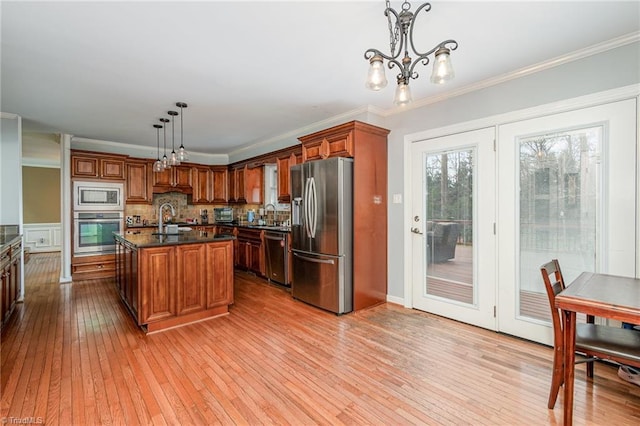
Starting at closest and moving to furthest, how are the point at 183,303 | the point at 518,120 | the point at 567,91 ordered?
the point at 567,91 → the point at 518,120 → the point at 183,303

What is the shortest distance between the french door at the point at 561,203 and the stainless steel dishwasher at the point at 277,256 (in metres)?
2.86

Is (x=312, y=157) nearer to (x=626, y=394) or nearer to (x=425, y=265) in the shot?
(x=425, y=265)

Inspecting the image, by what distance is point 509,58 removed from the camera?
2557 mm

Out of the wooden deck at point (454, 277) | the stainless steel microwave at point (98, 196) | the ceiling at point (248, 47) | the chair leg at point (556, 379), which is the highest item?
the ceiling at point (248, 47)

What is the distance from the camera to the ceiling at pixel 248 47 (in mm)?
1948

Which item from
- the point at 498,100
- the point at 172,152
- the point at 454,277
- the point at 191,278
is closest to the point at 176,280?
the point at 191,278

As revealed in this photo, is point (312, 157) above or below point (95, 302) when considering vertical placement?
above

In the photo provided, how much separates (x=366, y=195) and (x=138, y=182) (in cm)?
477

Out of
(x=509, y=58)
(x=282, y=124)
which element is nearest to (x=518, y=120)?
(x=509, y=58)

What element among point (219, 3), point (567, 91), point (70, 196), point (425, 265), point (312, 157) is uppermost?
point (219, 3)

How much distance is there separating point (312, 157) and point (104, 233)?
4.23 metres

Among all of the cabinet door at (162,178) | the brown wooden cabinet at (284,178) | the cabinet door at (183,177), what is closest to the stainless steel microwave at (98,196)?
the cabinet door at (162,178)

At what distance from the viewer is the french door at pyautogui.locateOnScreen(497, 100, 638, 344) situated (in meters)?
2.30

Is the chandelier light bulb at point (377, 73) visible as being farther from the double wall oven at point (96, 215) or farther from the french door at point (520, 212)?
the double wall oven at point (96, 215)
